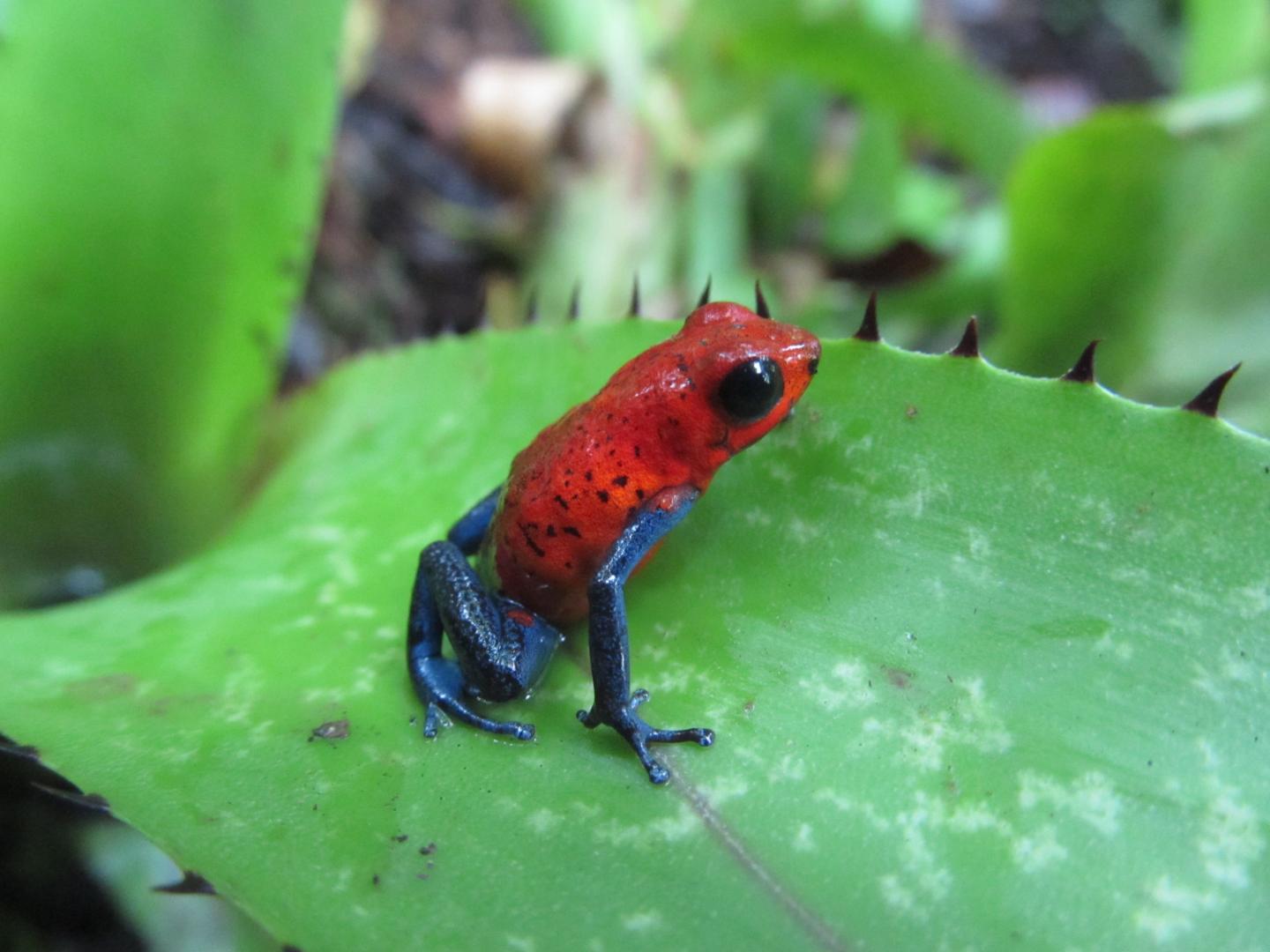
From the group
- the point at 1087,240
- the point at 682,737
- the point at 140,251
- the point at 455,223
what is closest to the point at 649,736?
the point at 682,737

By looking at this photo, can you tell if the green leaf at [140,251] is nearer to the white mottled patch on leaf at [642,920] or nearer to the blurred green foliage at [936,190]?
the blurred green foliage at [936,190]

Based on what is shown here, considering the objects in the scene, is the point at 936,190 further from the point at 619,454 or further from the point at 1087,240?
the point at 619,454

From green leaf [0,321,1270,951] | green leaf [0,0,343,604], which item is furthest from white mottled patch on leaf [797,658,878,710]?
green leaf [0,0,343,604]

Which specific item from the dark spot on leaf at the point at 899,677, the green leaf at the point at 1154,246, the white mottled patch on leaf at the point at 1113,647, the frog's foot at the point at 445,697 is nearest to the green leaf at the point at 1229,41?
the green leaf at the point at 1154,246

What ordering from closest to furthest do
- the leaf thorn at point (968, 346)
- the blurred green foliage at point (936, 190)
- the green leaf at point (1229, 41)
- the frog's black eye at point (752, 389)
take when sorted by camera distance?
the leaf thorn at point (968, 346) → the frog's black eye at point (752, 389) → the blurred green foliage at point (936, 190) → the green leaf at point (1229, 41)

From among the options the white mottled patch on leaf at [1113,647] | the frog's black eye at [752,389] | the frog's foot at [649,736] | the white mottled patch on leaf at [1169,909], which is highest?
the frog's black eye at [752,389]

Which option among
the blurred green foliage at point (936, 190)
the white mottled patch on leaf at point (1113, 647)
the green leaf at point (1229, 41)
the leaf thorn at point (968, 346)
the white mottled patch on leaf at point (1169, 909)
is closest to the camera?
the white mottled patch on leaf at point (1169, 909)

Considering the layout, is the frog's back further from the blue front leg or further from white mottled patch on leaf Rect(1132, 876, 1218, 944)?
white mottled patch on leaf Rect(1132, 876, 1218, 944)
